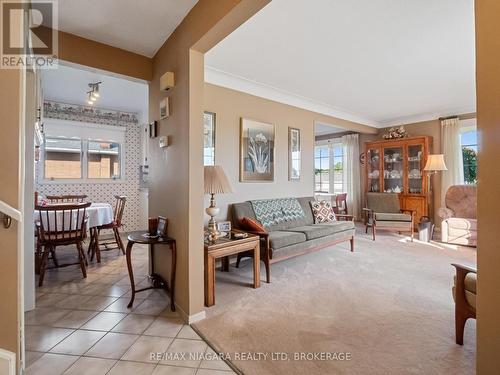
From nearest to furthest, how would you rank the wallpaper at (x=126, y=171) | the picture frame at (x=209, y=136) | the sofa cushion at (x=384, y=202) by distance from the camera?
the picture frame at (x=209, y=136) → the wallpaper at (x=126, y=171) → the sofa cushion at (x=384, y=202)

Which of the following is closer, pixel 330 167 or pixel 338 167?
pixel 338 167

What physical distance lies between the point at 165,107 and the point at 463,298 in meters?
2.95

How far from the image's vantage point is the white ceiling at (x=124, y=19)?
1995 millimetres

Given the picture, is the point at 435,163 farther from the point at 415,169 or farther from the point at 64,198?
the point at 64,198

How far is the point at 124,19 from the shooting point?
217 cm

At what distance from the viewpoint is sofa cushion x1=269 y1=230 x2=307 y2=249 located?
Answer: 10.0 feet

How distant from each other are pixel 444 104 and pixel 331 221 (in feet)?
11.0

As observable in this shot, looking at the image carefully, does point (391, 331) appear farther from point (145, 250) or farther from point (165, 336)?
point (145, 250)

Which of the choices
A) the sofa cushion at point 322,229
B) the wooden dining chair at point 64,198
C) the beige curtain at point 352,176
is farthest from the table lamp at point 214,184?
the beige curtain at point 352,176

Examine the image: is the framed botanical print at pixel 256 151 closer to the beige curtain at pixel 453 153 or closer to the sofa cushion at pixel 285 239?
the sofa cushion at pixel 285 239

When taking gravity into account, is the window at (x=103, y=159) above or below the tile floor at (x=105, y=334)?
above

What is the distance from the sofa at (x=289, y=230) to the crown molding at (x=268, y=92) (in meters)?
1.70

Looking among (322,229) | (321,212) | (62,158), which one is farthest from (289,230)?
(62,158)

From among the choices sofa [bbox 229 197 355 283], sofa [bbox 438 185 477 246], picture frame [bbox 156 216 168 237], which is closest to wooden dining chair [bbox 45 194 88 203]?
picture frame [bbox 156 216 168 237]
